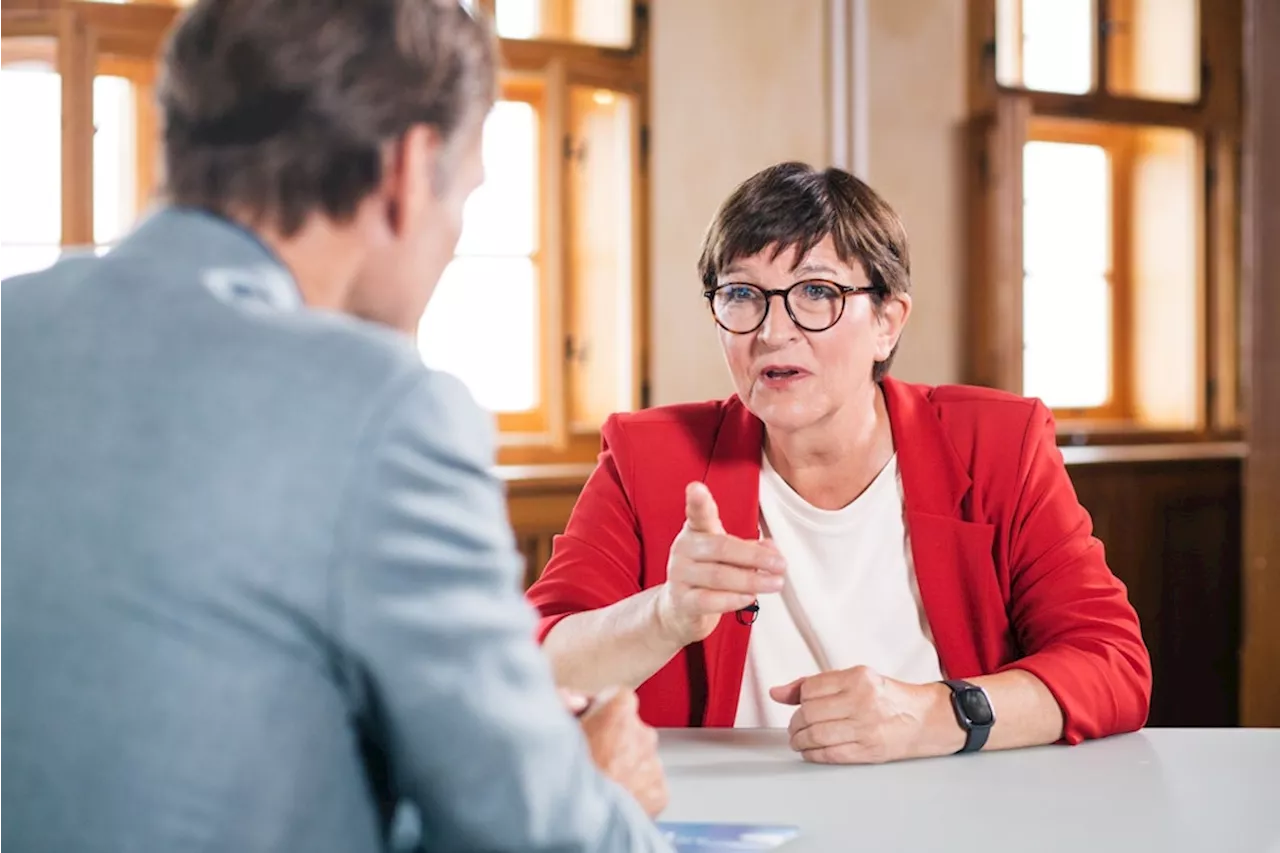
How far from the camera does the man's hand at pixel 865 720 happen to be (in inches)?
53.7

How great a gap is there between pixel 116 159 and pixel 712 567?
2.73m

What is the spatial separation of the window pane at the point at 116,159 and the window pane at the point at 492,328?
876 millimetres

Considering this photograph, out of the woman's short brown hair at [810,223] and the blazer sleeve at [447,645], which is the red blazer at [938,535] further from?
the blazer sleeve at [447,645]

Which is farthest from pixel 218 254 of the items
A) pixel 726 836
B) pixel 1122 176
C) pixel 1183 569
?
pixel 1122 176

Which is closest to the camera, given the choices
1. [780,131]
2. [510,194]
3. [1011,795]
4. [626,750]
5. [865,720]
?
[626,750]

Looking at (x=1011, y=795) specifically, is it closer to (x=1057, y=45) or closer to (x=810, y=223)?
(x=810, y=223)

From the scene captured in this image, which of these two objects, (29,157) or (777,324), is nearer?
(777,324)

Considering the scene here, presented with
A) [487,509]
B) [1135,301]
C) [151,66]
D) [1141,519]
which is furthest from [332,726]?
[1135,301]

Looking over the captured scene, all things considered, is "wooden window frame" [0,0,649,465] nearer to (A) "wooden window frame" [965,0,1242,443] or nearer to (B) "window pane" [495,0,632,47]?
(B) "window pane" [495,0,632,47]

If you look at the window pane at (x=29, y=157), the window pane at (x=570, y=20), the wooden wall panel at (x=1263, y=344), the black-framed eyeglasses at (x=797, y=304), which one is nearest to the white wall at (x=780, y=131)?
the window pane at (x=570, y=20)

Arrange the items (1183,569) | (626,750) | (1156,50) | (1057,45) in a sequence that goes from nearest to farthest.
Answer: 1. (626,750)
2. (1183,569)
3. (1057,45)
4. (1156,50)

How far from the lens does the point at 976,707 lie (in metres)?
1.41

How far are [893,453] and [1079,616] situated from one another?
39 centimetres

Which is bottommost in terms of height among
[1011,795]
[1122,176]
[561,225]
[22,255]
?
[1011,795]
